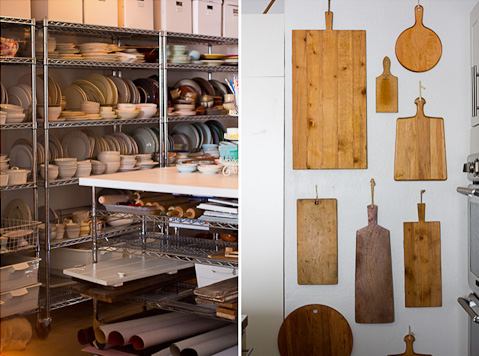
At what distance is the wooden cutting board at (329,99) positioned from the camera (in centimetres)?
110

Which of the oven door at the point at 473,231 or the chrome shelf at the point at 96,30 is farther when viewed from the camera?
the chrome shelf at the point at 96,30

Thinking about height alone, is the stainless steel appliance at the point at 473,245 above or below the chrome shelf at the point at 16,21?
below

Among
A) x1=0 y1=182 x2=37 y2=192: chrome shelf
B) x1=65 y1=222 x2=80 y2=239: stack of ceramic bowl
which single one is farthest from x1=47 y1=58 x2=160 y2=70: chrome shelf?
x1=65 y1=222 x2=80 y2=239: stack of ceramic bowl

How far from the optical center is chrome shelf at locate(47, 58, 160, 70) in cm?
222

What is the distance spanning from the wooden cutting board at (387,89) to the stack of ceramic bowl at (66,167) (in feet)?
4.98

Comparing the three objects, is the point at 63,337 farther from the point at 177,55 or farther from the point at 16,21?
the point at 177,55

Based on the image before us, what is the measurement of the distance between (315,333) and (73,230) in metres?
1.36

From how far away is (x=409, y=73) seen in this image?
3.59 ft

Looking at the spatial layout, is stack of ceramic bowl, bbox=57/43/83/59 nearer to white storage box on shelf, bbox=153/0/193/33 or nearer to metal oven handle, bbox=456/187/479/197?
white storage box on shelf, bbox=153/0/193/33

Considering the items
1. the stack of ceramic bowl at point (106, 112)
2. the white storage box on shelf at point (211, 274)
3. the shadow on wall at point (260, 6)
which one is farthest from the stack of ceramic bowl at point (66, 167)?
the shadow on wall at point (260, 6)

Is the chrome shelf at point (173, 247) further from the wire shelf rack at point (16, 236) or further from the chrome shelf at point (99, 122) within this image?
the chrome shelf at point (99, 122)

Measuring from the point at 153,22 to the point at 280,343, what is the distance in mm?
1743

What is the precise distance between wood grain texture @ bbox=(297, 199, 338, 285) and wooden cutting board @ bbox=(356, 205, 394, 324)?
5cm

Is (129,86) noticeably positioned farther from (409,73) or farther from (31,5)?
(409,73)
